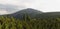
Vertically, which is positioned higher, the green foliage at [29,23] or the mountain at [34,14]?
the mountain at [34,14]

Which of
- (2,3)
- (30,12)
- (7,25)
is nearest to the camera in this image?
Answer: (7,25)

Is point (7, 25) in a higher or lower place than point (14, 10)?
lower

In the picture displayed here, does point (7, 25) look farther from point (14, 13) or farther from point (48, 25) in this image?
point (48, 25)

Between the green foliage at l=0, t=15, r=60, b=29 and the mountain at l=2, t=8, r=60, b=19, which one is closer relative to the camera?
the green foliage at l=0, t=15, r=60, b=29

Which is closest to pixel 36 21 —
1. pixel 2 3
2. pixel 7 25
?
pixel 7 25

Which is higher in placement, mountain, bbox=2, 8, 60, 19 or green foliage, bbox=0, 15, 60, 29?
mountain, bbox=2, 8, 60, 19

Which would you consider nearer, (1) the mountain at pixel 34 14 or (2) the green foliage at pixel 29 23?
(2) the green foliage at pixel 29 23

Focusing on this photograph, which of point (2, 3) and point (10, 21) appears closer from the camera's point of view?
point (10, 21)

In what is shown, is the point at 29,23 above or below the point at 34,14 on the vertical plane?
Answer: below
